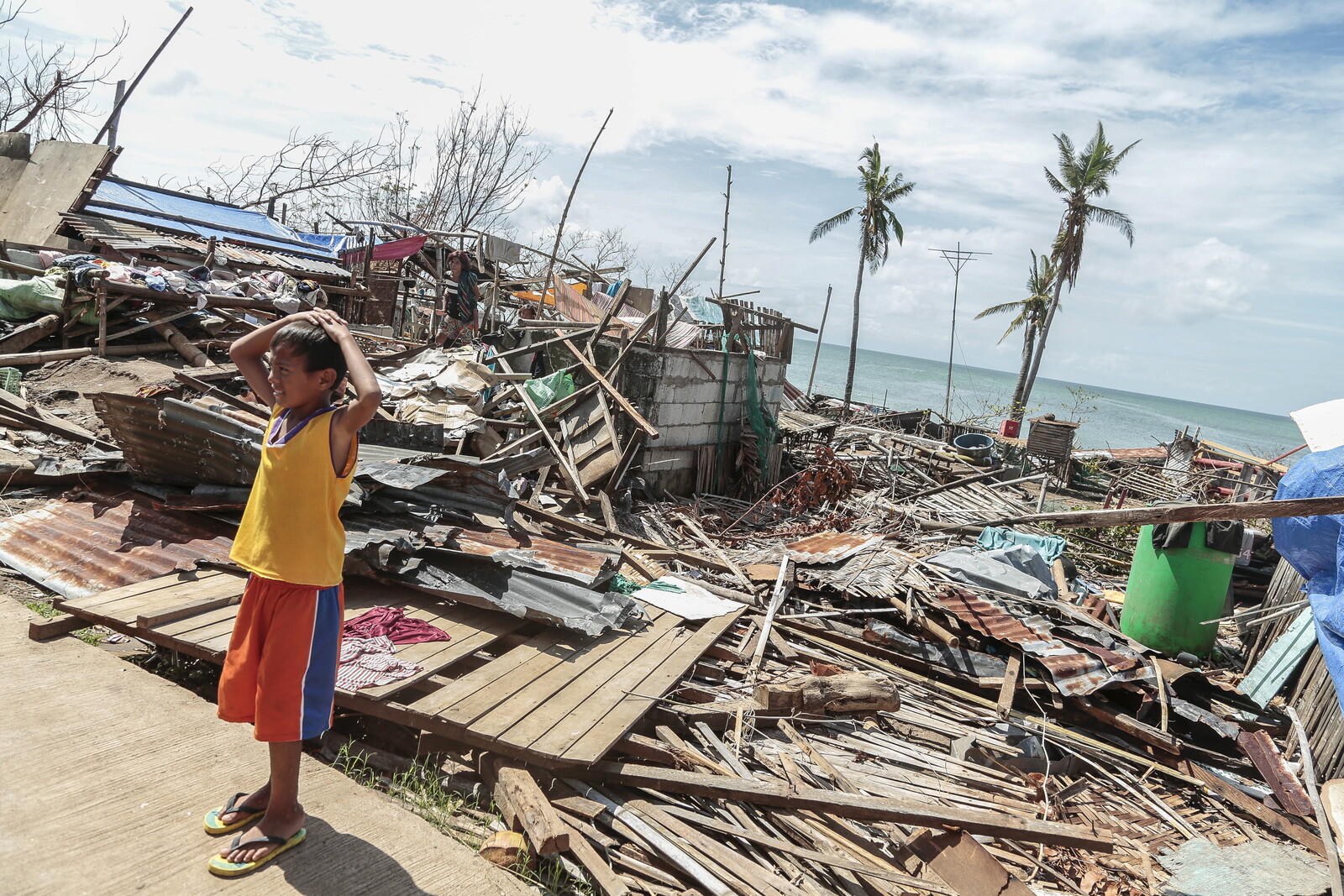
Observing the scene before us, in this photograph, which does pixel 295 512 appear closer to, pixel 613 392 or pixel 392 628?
pixel 392 628

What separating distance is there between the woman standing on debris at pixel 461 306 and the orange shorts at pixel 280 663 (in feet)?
36.6

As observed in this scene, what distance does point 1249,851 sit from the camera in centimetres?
456

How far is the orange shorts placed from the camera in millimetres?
2516

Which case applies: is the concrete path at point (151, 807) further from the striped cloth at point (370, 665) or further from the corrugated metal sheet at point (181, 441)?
the corrugated metal sheet at point (181, 441)

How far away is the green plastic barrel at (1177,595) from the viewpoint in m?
7.04

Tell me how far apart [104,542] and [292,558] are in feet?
12.2

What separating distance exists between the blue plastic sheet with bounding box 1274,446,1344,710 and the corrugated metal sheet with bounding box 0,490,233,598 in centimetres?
603

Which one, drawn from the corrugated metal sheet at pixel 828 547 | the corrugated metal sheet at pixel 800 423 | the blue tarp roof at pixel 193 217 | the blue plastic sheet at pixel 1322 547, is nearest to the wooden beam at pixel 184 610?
the corrugated metal sheet at pixel 828 547

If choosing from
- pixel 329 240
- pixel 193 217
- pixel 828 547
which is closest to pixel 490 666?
pixel 828 547

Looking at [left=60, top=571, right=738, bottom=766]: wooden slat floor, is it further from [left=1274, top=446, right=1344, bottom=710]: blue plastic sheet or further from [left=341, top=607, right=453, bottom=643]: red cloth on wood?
[left=1274, top=446, right=1344, bottom=710]: blue plastic sheet

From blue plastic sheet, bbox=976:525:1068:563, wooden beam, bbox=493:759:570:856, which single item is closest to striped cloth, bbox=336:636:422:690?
wooden beam, bbox=493:759:570:856

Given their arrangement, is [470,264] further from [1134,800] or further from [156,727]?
[1134,800]

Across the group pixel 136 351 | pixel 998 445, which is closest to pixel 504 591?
pixel 136 351

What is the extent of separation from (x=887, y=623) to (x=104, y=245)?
1384 cm
